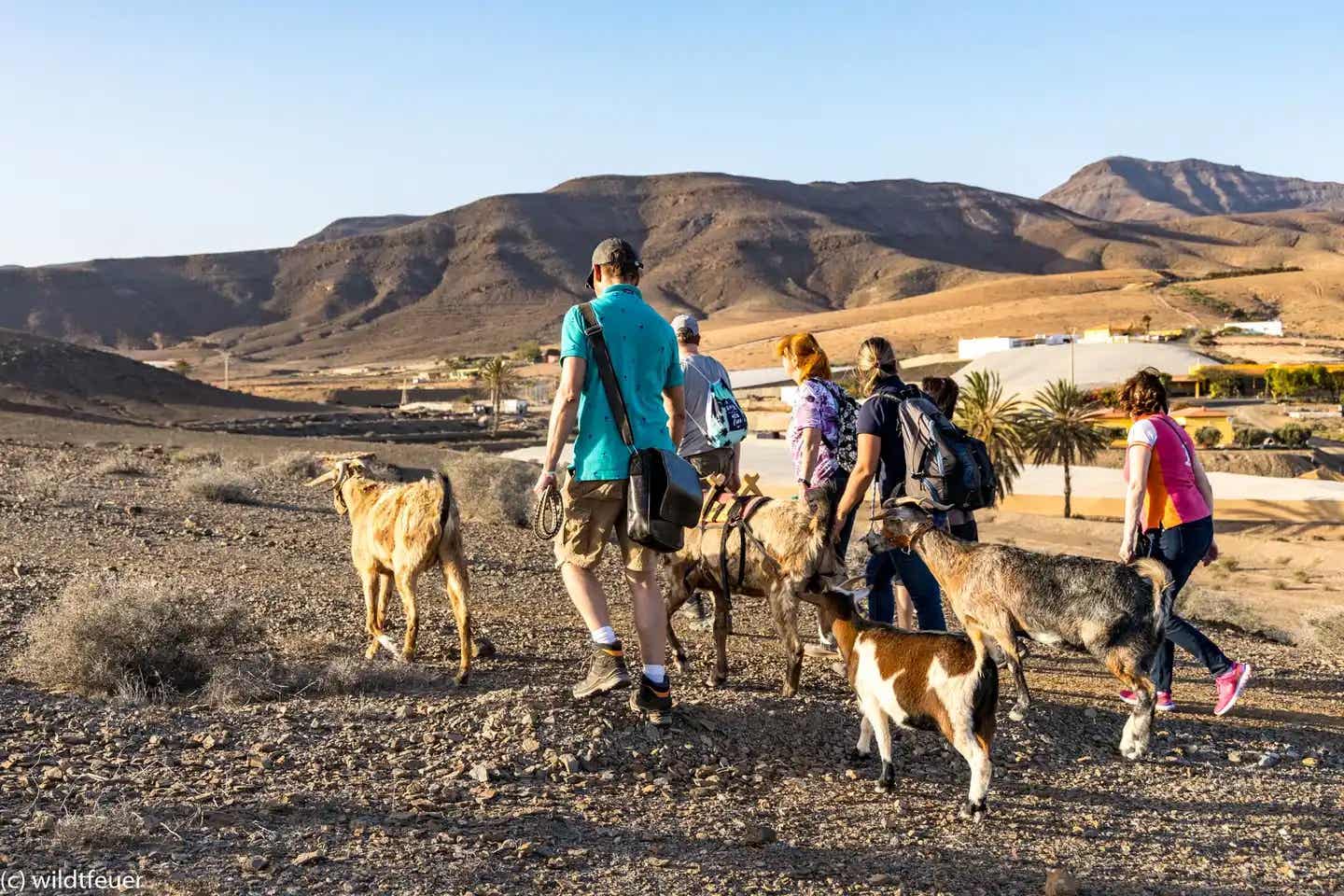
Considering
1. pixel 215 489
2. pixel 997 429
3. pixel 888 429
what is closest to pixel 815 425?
pixel 888 429

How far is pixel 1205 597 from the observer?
14.4 meters

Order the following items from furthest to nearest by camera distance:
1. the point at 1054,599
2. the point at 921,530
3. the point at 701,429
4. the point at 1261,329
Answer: the point at 1261,329 < the point at 701,429 < the point at 921,530 < the point at 1054,599

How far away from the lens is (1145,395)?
21.5 feet

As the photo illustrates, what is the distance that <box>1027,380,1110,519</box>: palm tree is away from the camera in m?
37.4

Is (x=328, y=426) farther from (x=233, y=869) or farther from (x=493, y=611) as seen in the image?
(x=233, y=869)

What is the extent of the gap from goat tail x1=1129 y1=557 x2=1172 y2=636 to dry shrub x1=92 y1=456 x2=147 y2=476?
16053 mm

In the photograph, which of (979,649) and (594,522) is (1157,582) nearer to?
(979,649)

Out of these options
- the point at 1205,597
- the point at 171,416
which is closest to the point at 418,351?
the point at 171,416

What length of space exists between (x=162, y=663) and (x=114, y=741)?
51.1 inches

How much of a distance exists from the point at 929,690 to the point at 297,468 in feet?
63.1

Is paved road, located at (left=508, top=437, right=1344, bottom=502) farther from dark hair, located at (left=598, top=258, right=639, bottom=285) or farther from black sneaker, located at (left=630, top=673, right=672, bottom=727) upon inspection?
dark hair, located at (left=598, top=258, right=639, bottom=285)

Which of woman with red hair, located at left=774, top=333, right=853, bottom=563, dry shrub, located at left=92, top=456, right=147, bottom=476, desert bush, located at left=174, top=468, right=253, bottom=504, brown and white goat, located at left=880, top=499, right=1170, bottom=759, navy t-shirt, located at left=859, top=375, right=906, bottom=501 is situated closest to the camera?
brown and white goat, located at left=880, top=499, right=1170, bottom=759

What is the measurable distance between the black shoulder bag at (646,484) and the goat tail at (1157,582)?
7.51 feet

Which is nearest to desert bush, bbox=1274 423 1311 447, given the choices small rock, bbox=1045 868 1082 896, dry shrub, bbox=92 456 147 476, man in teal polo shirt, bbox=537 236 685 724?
dry shrub, bbox=92 456 147 476
